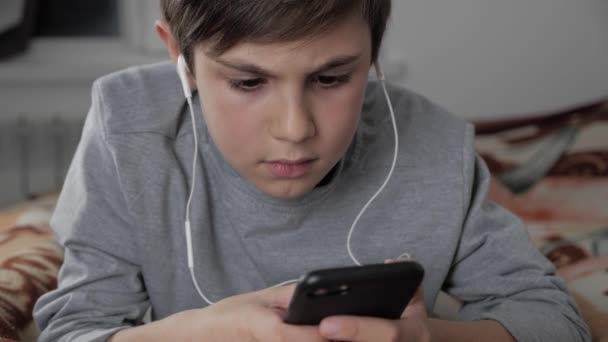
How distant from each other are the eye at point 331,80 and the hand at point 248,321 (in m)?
0.23

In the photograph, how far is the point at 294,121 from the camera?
34.9 inches

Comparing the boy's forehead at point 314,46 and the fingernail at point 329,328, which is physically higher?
the boy's forehead at point 314,46

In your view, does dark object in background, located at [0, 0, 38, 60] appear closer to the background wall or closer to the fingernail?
the background wall

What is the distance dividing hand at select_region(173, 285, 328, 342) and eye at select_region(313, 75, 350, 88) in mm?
229

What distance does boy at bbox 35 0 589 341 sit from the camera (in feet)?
3.29

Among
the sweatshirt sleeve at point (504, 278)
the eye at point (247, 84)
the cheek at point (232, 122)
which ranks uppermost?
the eye at point (247, 84)

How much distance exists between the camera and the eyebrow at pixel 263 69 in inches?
35.0

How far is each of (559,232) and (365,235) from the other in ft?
2.11

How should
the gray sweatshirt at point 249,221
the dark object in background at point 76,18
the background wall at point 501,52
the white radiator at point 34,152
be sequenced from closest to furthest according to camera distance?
1. the gray sweatshirt at point 249,221
2. the white radiator at point 34,152
3. the background wall at point 501,52
4. the dark object in background at point 76,18

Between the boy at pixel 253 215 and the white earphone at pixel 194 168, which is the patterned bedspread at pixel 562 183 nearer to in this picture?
the boy at pixel 253 215

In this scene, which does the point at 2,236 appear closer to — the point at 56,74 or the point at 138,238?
the point at 138,238

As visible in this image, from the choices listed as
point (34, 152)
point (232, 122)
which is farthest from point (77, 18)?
point (232, 122)

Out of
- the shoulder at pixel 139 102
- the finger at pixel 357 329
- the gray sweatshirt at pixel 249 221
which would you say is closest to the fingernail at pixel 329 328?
the finger at pixel 357 329

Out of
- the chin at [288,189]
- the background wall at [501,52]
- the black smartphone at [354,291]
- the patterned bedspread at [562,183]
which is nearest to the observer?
the black smartphone at [354,291]
